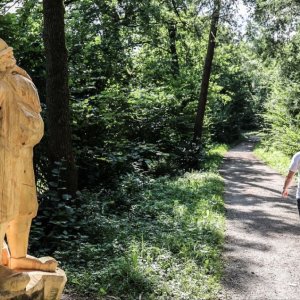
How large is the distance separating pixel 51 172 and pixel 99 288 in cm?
285

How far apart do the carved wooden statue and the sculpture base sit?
0.14 m

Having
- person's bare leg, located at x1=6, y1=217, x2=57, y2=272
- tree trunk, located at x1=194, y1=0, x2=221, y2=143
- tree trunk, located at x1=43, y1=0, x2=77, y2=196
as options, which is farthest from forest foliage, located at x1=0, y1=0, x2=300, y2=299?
person's bare leg, located at x1=6, y1=217, x2=57, y2=272

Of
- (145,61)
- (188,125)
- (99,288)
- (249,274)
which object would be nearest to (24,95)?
(99,288)

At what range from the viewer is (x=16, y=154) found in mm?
3238

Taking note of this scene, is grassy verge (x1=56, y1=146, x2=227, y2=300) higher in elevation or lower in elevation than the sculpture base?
lower

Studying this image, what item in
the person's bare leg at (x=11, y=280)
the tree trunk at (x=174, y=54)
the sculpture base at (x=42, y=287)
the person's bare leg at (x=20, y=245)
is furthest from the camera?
the tree trunk at (x=174, y=54)

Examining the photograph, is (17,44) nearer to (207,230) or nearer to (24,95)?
(207,230)

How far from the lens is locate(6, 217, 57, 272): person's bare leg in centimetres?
344

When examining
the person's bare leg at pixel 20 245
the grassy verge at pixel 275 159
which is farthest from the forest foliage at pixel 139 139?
the person's bare leg at pixel 20 245

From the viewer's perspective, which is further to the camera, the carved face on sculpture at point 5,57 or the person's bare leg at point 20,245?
the person's bare leg at point 20,245

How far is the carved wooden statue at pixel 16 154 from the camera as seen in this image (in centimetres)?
318

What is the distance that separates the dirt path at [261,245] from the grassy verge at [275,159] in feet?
16.4

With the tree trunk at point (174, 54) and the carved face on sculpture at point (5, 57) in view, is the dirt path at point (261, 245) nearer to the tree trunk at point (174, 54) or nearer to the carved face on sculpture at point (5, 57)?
the carved face on sculpture at point (5, 57)

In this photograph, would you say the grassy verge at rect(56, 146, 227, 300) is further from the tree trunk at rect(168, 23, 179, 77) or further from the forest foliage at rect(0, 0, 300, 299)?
the tree trunk at rect(168, 23, 179, 77)
